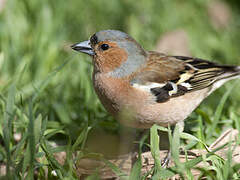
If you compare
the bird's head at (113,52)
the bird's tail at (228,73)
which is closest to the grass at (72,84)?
the bird's tail at (228,73)

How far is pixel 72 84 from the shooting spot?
15.8 ft

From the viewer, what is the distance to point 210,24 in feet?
21.5

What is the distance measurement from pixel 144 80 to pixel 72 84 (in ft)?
4.14

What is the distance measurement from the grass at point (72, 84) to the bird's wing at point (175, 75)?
0.24 metres

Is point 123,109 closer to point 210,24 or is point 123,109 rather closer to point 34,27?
point 34,27

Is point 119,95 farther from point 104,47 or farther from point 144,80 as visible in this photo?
point 104,47

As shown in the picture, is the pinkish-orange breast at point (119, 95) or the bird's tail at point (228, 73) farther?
the bird's tail at point (228, 73)

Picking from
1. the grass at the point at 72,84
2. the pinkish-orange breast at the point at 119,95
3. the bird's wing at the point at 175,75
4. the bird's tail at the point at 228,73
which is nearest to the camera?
the grass at the point at 72,84

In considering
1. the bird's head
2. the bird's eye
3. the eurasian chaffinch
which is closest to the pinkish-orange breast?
the eurasian chaffinch

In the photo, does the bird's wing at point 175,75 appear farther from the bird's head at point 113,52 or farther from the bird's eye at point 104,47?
the bird's eye at point 104,47

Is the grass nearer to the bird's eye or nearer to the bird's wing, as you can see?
the bird's wing

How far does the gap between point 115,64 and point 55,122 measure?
813 millimetres

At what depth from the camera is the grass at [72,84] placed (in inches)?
116

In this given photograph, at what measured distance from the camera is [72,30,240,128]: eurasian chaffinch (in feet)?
12.0
